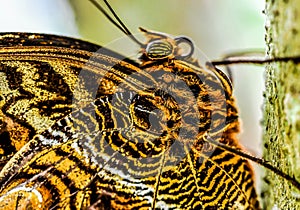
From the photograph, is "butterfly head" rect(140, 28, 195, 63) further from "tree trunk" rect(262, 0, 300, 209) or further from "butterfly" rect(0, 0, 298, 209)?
"tree trunk" rect(262, 0, 300, 209)

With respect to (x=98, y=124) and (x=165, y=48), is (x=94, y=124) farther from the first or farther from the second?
(x=165, y=48)

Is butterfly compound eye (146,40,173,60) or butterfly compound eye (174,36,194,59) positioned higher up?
butterfly compound eye (174,36,194,59)

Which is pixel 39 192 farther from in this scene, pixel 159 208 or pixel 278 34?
pixel 278 34

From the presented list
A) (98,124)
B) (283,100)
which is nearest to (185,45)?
(98,124)

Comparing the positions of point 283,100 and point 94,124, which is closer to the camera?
point 283,100

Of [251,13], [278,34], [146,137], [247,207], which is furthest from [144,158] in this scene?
[251,13]

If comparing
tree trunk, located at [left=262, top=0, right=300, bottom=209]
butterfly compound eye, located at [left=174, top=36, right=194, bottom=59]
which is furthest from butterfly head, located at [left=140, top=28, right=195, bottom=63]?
tree trunk, located at [left=262, top=0, right=300, bottom=209]

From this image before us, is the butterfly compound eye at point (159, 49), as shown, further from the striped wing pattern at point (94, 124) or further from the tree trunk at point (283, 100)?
the tree trunk at point (283, 100)
